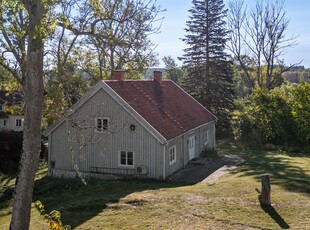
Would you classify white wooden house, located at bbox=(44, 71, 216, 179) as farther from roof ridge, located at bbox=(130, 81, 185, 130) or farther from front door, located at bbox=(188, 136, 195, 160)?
front door, located at bbox=(188, 136, 195, 160)

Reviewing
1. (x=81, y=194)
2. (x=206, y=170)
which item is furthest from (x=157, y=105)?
(x=81, y=194)

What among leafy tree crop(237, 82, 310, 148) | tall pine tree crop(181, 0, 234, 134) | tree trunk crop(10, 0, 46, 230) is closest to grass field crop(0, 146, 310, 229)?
tree trunk crop(10, 0, 46, 230)

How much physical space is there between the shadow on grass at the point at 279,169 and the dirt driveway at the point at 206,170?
37.5 inches

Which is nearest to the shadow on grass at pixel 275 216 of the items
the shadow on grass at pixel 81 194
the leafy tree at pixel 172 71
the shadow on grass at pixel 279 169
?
the shadow on grass at pixel 279 169

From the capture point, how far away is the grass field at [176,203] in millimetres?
12086

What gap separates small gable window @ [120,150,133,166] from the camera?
67.8 ft

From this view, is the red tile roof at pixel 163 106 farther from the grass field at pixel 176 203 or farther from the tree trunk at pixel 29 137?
the tree trunk at pixel 29 137

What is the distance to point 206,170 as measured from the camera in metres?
22.3

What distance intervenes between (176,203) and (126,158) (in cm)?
708

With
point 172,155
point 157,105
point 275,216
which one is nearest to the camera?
point 275,216

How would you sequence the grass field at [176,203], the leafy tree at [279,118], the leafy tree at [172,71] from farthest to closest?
the leafy tree at [172,71] → the leafy tree at [279,118] → the grass field at [176,203]

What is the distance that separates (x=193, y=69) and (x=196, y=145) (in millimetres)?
17983

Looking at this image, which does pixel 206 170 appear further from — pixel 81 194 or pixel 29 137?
pixel 29 137

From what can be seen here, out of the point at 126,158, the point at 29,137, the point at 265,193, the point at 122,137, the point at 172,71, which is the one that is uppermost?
the point at 172,71
